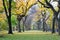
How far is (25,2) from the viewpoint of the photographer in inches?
1614

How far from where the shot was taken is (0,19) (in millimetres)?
41219

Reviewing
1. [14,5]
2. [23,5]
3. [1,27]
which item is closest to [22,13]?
[23,5]

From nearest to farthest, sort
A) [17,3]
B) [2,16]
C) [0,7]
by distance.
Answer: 1. [0,7]
2. [17,3]
3. [2,16]

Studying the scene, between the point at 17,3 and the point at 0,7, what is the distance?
4671 millimetres

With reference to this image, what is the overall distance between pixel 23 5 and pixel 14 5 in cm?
428

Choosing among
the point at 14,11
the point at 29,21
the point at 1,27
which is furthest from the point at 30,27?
the point at 14,11

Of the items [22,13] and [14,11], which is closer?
[14,11]

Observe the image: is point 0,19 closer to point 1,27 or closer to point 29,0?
point 1,27

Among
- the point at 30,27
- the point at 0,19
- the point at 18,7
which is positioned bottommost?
the point at 30,27

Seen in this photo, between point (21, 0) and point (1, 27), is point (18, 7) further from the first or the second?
point (1, 27)

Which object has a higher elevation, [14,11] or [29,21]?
[14,11]

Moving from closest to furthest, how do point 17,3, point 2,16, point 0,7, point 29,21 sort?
1. point 0,7
2. point 17,3
3. point 2,16
4. point 29,21

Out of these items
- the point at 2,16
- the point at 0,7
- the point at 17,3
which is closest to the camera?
Result: the point at 0,7

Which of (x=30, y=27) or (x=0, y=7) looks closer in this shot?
(x=0, y=7)
